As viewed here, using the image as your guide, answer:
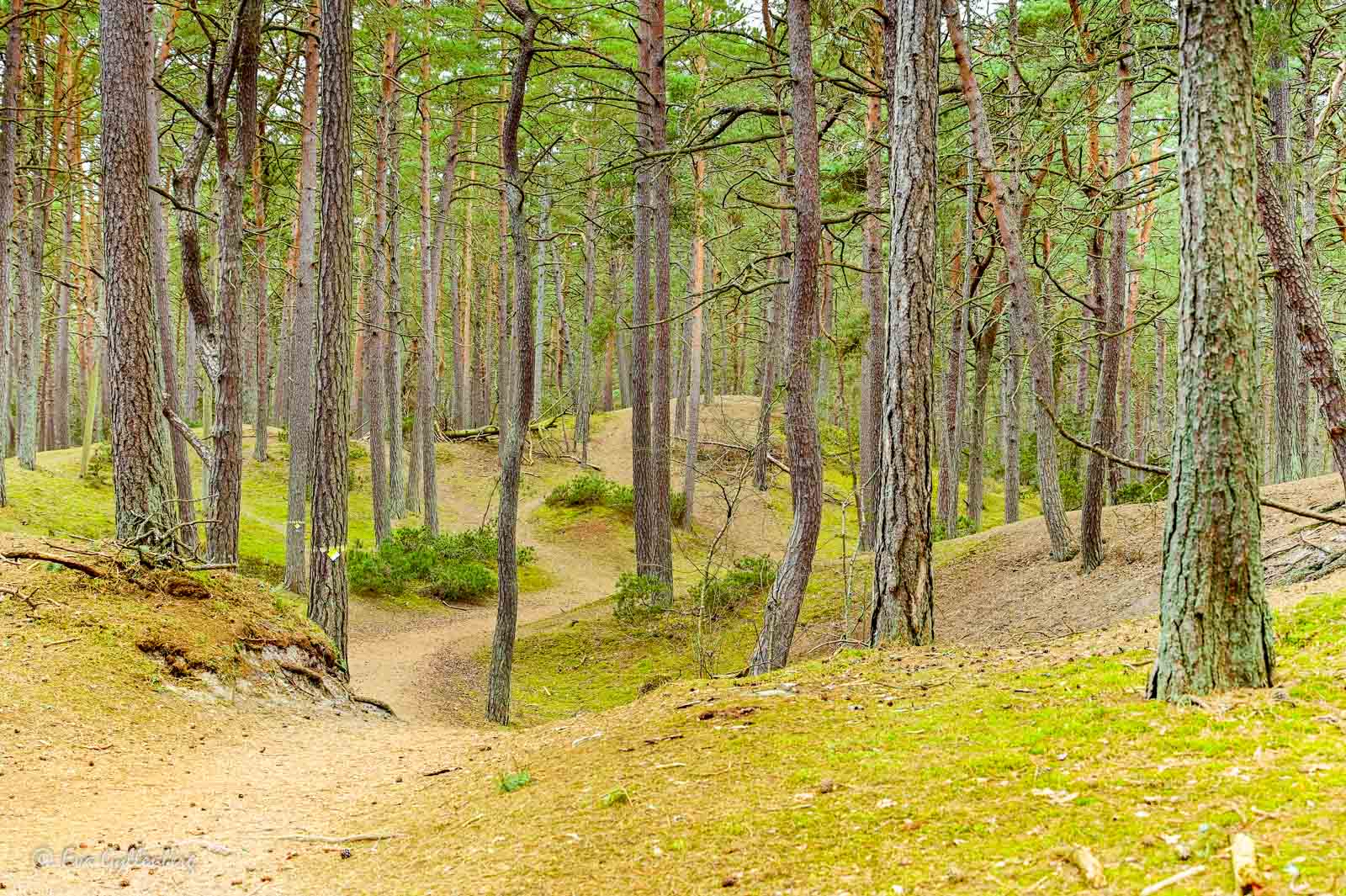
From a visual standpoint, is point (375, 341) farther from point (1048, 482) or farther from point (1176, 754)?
point (1176, 754)

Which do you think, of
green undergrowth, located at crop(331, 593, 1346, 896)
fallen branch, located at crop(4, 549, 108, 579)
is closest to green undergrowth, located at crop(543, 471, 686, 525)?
fallen branch, located at crop(4, 549, 108, 579)

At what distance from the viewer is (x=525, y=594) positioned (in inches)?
688

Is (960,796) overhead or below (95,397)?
below

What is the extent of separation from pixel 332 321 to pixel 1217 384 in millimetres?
7455

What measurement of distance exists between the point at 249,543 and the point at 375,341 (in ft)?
14.8

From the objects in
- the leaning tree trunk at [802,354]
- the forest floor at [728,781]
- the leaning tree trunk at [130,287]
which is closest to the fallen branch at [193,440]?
the leaning tree trunk at [130,287]

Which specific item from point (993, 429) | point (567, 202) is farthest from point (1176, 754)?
point (993, 429)

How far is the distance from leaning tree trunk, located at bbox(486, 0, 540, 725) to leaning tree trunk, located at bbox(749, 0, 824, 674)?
273 centimetres

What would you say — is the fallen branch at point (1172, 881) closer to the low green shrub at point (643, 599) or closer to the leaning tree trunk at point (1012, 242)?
the leaning tree trunk at point (1012, 242)

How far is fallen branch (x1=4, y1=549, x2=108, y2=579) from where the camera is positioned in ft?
23.0

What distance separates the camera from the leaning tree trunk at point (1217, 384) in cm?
340

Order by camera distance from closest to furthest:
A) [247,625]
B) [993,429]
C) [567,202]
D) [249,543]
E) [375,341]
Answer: [247,625]
[249,543]
[375,341]
[567,202]
[993,429]

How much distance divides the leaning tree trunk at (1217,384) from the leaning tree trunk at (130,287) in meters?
7.66

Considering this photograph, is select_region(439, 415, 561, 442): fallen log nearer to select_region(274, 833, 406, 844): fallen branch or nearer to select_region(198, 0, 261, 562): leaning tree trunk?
select_region(198, 0, 261, 562): leaning tree trunk
